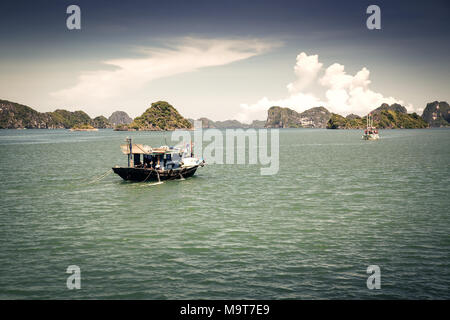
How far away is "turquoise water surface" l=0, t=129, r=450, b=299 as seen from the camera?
16.5 metres

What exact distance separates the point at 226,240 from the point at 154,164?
27313mm

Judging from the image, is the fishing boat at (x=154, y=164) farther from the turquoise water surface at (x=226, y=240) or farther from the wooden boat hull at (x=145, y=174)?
the turquoise water surface at (x=226, y=240)

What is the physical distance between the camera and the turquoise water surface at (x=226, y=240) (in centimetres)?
1655

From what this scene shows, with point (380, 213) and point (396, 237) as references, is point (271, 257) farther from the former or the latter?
point (380, 213)

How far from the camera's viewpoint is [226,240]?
75.5ft

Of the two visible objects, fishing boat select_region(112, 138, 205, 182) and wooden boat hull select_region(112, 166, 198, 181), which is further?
fishing boat select_region(112, 138, 205, 182)

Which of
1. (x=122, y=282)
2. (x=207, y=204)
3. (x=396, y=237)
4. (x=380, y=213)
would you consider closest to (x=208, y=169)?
(x=207, y=204)

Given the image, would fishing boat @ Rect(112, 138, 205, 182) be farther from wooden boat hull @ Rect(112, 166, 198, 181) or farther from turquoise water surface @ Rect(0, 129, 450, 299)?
turquoise water surface @ Rect(0, 129, 450, 299)

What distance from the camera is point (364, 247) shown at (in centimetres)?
2156

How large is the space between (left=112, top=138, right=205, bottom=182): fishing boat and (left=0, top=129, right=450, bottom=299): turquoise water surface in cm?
306
